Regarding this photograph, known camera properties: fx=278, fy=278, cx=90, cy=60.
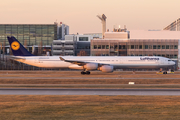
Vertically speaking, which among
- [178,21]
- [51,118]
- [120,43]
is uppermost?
[178,21]

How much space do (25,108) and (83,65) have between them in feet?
139

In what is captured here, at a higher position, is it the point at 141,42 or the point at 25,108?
the point at 141,42

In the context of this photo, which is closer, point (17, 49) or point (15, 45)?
point (17, 49)

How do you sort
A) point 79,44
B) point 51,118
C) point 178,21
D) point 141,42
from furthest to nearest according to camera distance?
point 79,44
point 178,21
point 141,42
point 51,118

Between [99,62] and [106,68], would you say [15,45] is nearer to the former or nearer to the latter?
[99,62]

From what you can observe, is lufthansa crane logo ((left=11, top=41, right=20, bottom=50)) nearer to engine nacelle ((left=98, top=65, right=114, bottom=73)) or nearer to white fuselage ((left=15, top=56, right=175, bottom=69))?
white fuselage ((left=15, top=56, right=175, bottom=69))

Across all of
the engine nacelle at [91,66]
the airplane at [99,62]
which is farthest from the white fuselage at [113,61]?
the engine nacelle at [91,66]

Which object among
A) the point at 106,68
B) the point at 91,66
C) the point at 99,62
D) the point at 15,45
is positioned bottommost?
the point at 106,68

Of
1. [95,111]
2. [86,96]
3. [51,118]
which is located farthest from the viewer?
[86,96]

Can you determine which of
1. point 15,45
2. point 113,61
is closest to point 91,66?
point 113,61

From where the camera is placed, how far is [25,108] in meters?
24.9

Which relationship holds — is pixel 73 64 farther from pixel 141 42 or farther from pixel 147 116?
pixel 141 42

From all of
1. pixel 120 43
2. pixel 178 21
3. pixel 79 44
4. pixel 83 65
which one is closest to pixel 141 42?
pixel 120 43

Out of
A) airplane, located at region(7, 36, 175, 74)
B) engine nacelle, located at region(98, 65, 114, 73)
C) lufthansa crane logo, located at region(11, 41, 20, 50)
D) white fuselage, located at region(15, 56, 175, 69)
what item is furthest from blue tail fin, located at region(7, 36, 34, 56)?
engine nacelle, located at region(98, 65, 114, 73)
